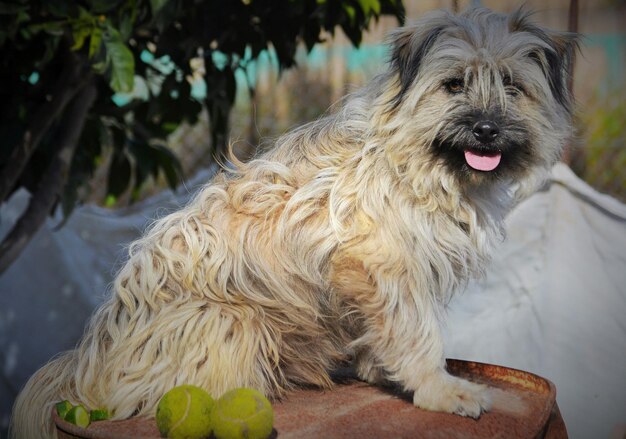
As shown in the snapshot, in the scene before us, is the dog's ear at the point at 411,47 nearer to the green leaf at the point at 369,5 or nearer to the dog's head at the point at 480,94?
the dog's head at the point at 480,94

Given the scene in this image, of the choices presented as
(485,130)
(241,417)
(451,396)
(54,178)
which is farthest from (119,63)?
(451,396)

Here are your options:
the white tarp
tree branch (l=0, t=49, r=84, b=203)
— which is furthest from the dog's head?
the white tarp

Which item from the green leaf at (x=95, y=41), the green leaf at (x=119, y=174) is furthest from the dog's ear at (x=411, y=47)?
the green leaf at (x=119, y=174)

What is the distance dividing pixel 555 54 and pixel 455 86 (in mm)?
369

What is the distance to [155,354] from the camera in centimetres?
236

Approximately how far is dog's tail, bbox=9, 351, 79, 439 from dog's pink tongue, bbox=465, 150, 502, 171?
4.54ft

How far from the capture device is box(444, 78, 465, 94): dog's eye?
8.04 ft

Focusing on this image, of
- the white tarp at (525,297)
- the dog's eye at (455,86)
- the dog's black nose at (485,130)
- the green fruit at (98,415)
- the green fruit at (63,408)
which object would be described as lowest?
the white tarp at (525,297)

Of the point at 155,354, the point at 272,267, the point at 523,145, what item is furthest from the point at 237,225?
the point at 523,145

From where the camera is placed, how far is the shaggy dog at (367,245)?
2369 millimetres

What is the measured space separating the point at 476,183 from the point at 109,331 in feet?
4.05

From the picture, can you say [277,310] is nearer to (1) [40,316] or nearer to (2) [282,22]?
(2) [282,22]

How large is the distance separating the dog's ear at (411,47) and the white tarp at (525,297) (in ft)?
7.36

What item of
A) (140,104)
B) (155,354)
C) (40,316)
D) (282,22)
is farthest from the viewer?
(40,316)
